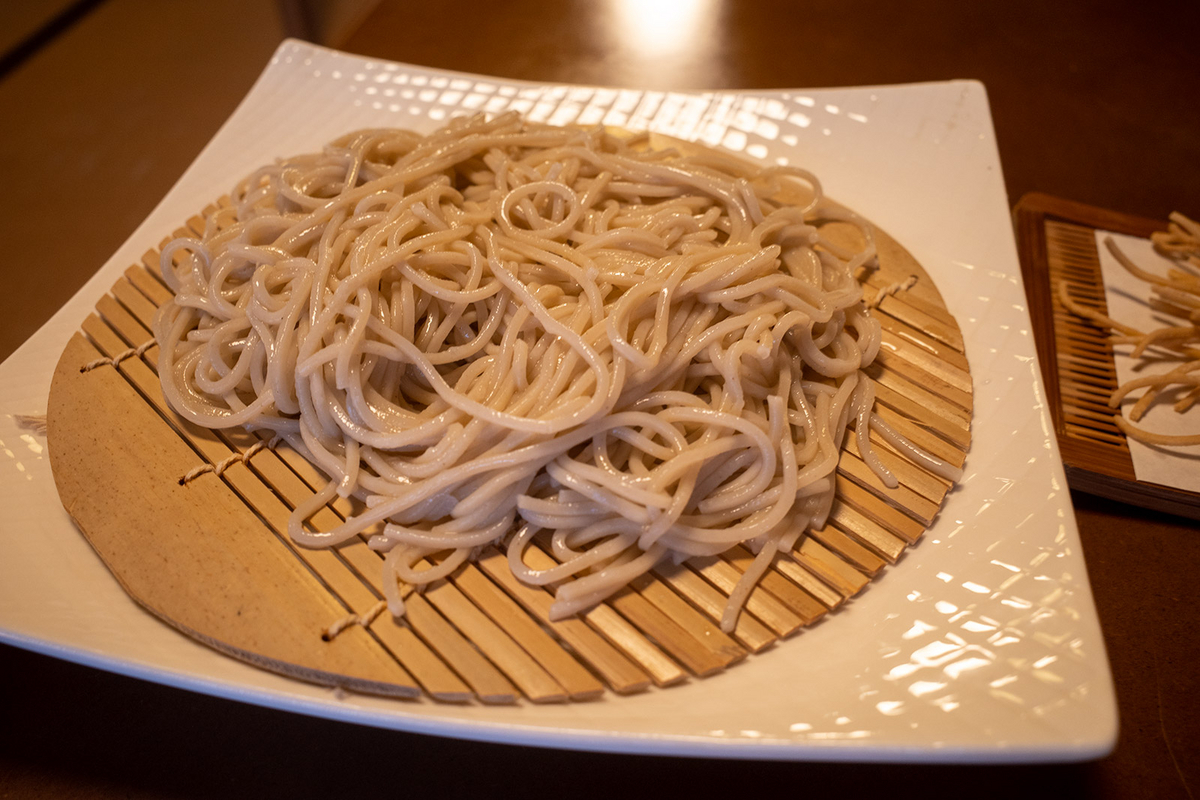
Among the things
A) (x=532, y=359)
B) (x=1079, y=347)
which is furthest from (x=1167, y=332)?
(x=532, y=359)

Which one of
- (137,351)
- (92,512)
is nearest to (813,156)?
(137,351)

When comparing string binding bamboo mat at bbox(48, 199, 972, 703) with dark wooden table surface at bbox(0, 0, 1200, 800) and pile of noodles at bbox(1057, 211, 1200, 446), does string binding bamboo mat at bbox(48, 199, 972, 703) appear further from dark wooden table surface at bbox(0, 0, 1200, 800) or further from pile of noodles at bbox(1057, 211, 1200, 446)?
pile of noodles at bbox(1057, 211, 1200, 446)

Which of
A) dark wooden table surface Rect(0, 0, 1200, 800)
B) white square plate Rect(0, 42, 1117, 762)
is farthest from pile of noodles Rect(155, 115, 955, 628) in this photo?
dark wooden table surface Rect(0, 0, 1200, 800)

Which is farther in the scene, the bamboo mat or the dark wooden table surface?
the bamboo mat

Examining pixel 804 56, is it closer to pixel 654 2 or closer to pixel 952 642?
pixel 654 2

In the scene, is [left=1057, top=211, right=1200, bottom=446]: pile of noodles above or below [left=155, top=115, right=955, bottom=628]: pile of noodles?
above

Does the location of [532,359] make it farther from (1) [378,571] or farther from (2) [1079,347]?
(2) [1079,347]

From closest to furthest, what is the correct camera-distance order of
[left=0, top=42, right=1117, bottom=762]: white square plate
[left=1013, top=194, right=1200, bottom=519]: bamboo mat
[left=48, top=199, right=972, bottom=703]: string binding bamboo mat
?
[left=0, top=42, right=1117, bottom=762]: white square plate
[left=48, top=199, right=972, bottom=703]: string binding bamboo mat
[left=1013, top=194, right=1200, bottom=519]: bamboo mat
